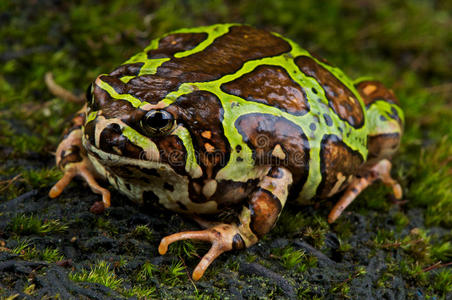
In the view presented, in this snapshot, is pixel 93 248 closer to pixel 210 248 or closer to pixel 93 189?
pixel 93 189

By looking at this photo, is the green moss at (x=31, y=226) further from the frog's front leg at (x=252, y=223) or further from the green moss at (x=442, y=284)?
the green moss at (x=442, y=284)

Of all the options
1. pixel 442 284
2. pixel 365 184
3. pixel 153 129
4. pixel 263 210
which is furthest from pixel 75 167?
pixel 442 284

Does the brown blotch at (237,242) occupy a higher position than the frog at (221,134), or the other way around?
the frog at (221,134)

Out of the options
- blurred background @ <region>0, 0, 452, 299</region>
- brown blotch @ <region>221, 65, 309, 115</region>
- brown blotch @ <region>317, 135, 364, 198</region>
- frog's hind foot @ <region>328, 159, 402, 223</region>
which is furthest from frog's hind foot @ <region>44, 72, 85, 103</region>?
frog's hind foot @ <region>328, 159, 402, 223</region>

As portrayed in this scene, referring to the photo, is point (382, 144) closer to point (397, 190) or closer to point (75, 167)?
point (397, 190)

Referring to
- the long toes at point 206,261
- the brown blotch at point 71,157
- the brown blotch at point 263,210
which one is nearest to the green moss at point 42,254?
the brown blotch at point 71,157

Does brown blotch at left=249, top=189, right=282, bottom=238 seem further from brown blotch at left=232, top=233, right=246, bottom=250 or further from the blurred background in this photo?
the blurred background
